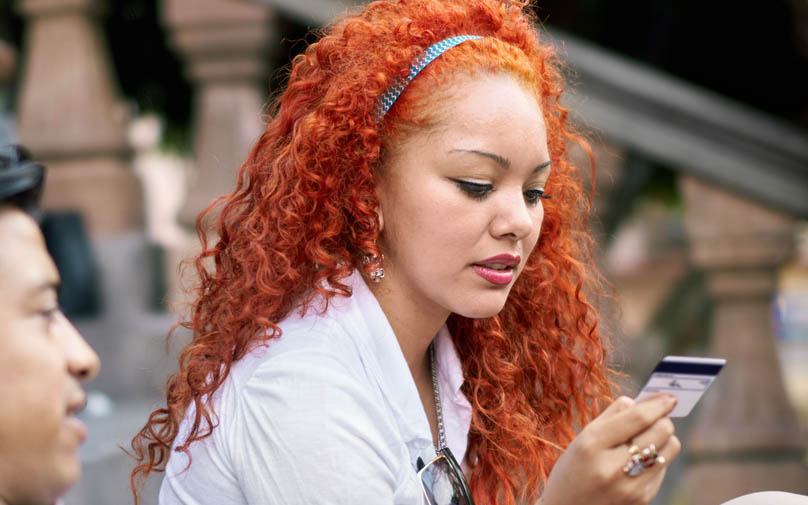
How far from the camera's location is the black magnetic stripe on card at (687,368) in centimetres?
139

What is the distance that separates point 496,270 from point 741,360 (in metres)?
2.63

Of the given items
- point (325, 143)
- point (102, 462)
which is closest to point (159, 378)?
point (102, 462)

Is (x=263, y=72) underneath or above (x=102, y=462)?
above

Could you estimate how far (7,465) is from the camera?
3.33 ft

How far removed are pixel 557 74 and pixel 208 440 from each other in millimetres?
1100

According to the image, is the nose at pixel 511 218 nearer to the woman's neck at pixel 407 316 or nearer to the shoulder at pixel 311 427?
the woman's neck at pixel 407 316

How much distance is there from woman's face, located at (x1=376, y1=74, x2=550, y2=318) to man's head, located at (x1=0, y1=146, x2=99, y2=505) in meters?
0.74

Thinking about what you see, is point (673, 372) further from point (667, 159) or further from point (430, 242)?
point (667, 159)

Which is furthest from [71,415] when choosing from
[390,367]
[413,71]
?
[413,71]

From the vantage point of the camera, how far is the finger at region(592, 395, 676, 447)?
1.39m

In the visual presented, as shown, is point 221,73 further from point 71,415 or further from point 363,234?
point 71,415

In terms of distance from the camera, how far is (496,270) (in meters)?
1.70

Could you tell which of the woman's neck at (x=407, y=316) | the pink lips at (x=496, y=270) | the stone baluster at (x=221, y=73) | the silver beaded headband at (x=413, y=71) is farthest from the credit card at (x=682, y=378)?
the stone baluster at (x=221, y=73)

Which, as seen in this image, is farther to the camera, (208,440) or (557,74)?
(557,74)
